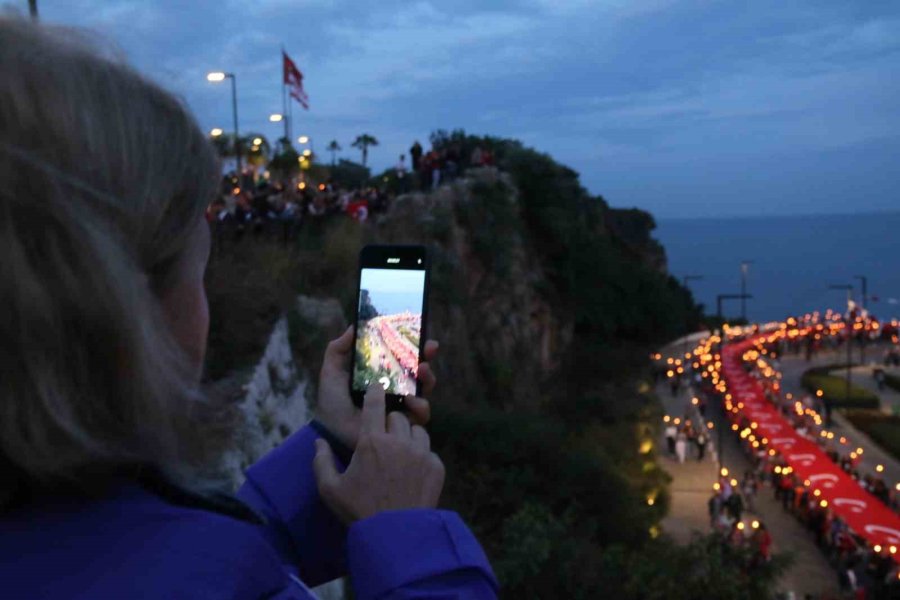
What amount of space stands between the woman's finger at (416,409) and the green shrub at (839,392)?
42590 millimetres

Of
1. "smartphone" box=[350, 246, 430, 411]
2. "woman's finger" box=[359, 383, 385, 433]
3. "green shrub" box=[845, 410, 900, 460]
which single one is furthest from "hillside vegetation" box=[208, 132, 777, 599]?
"green shrub" box=[845, 410, 900, 460]

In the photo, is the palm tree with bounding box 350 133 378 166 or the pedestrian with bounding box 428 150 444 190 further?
the palm tree with bounding box 350 133 378 166

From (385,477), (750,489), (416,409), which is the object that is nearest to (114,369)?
(385,477)

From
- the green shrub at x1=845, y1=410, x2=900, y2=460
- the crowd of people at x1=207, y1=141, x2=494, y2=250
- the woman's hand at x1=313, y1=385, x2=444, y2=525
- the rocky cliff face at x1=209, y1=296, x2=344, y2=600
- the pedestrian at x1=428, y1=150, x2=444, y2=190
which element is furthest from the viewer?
the green shrub at x1=845, y1=410, x2=900, y2=460

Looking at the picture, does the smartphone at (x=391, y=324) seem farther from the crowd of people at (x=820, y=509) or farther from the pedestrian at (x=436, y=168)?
the pedestrian at (x=436, y=168)

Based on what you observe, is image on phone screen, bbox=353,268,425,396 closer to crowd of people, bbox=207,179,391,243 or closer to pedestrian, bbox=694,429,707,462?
crowd of people, bbox=207,179,391,243

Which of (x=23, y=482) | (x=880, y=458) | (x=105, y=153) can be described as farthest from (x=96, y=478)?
(x=880, y=458)

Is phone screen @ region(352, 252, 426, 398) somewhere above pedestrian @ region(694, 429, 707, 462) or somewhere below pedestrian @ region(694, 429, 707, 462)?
above

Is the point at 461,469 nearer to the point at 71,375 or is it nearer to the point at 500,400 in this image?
the point at 500,400

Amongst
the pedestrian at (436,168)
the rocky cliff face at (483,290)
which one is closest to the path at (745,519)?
the rocky cliff face at (483,290)

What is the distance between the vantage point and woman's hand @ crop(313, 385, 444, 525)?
1.41 m

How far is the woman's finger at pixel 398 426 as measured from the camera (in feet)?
4.93

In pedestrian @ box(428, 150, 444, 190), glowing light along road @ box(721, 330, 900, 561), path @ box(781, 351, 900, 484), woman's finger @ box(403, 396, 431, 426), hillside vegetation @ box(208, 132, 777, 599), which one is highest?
pedestrian @ box(428, 150, 444, 190)

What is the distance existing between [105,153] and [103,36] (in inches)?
10.9
